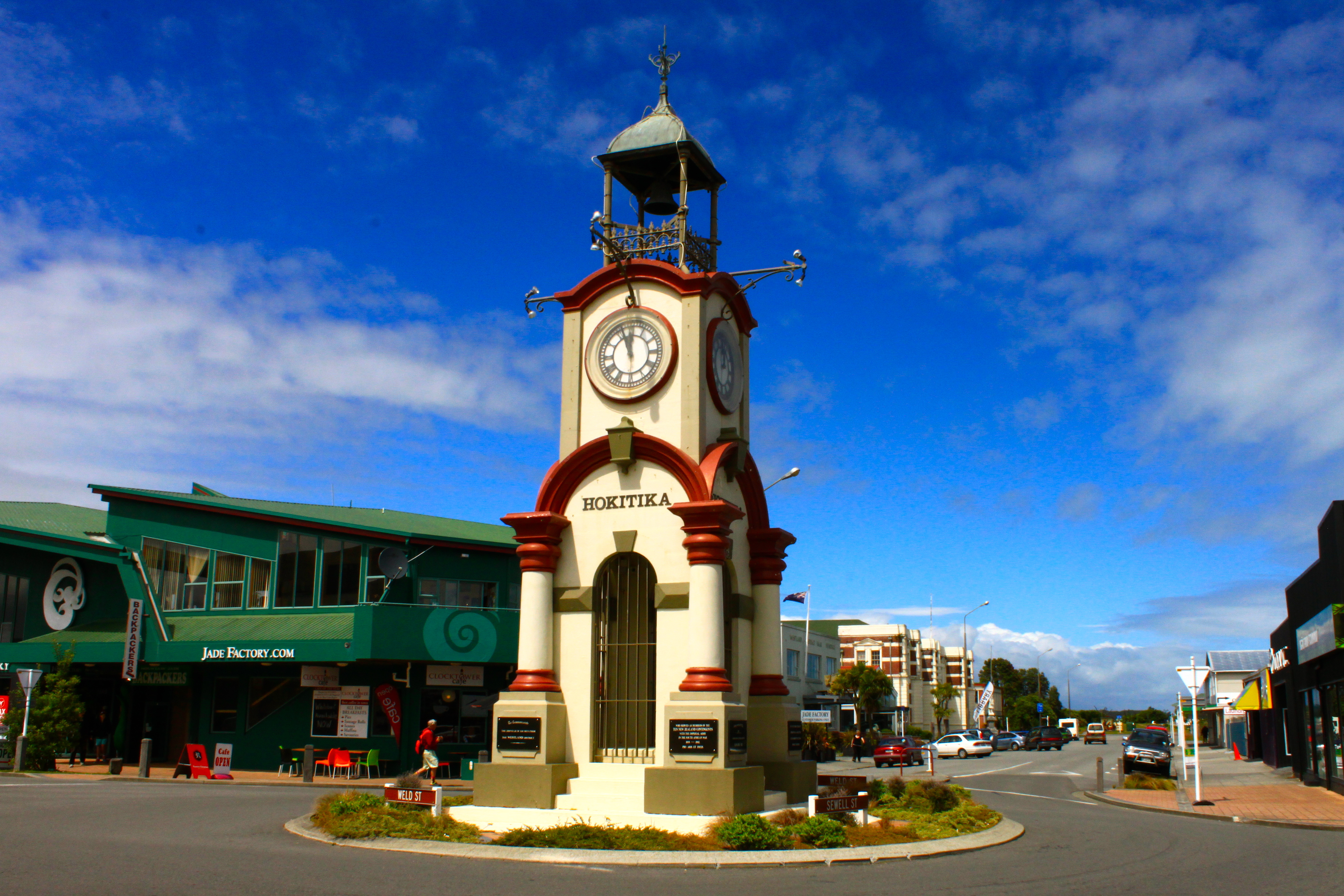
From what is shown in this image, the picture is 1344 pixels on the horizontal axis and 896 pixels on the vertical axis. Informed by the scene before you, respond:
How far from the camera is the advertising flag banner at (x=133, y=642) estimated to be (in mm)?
32500

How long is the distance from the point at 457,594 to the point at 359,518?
14.5 feet

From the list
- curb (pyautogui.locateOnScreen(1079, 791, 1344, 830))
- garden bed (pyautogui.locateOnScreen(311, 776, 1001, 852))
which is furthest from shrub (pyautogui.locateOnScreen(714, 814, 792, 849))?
curb (pyautogui.locateOnScreen(1079, 791, 1344, 830))

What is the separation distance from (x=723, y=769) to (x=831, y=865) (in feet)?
8.24

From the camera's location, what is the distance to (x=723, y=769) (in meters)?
15.5

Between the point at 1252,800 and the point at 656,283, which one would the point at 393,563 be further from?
the point at 1252,800

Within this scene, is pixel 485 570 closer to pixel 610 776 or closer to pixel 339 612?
pixel 339 612

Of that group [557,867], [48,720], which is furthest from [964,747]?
[557,867]

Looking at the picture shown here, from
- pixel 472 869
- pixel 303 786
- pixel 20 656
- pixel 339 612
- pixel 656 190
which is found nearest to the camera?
pixel 472 869

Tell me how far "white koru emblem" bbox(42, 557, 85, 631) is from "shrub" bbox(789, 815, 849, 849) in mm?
31259

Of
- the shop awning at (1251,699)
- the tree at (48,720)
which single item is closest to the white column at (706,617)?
the tree at (48,720)

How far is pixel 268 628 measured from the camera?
1254 inches

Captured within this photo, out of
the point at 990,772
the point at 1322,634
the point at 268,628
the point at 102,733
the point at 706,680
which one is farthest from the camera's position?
the point at 990,772

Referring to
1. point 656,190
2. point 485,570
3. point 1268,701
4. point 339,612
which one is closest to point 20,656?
point 339,612

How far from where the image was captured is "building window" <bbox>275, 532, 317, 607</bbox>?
33.0m
